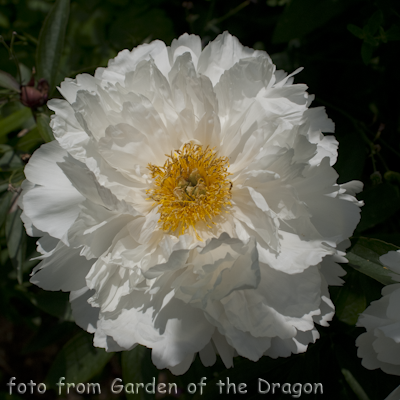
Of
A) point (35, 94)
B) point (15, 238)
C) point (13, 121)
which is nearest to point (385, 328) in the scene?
point (15, 238)

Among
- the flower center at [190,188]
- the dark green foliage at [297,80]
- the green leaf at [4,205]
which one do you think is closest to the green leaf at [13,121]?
the dark green foliage at [297,80]

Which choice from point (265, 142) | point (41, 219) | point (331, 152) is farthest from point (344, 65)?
point (41, 219)

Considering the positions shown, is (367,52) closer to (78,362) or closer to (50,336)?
(78,362)

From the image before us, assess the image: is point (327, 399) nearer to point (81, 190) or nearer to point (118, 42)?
point (81, 190)

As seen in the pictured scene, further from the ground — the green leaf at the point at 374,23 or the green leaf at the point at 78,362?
the green leaf at the point at 374,23

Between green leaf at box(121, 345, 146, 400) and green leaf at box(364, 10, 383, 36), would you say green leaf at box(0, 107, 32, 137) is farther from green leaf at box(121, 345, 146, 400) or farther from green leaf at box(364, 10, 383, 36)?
A: green leaf at box(364, 10, 383, 36)

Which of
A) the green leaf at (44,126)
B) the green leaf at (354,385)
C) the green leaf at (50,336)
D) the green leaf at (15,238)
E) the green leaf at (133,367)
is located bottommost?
the green leaf at (50,336)

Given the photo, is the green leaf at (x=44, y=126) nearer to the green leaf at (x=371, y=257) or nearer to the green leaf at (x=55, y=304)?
the green leaf at (x=55, y=304)
